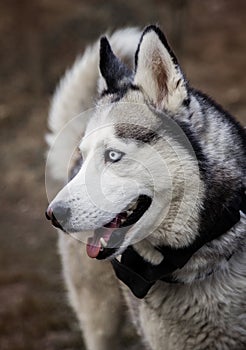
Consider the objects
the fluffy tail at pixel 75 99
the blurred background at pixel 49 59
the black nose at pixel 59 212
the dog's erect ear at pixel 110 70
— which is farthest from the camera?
the blurred background at pixel 49 59

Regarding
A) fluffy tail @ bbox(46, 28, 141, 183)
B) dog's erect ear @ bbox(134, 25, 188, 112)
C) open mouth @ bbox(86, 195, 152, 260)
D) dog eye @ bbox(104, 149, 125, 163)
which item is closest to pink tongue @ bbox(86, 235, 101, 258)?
open mouth @ bbox(86, 195, 152, 260)

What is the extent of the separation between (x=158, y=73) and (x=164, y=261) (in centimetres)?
68

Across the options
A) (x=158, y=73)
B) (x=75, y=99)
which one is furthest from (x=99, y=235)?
(x=75, y=99)

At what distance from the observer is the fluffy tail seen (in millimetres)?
3688

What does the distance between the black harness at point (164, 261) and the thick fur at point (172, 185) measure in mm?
28

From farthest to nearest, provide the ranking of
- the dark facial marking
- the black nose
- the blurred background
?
the blurred background
the dark facial marking
the black nose

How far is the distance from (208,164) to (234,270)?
1.51 feet

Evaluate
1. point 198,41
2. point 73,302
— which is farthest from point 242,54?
point 73,302

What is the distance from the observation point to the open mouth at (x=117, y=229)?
282 centimetres

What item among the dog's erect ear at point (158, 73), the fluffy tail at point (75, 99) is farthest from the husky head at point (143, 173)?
the fluffy tail at point (75, 99)

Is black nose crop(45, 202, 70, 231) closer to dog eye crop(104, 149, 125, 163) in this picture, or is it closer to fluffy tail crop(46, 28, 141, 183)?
dog eye crop(104, 149, 125, 163)

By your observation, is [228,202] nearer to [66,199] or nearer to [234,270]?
[234,270]

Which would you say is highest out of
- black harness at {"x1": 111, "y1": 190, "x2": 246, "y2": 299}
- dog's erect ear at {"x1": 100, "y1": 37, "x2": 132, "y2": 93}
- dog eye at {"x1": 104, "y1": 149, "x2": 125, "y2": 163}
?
dog's erect ear at {"x1": 100, "y1": 37, "x2": 132, "y2": 93}

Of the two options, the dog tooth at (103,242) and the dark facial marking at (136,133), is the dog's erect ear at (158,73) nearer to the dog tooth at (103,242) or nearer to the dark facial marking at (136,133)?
the dark facial marking at (136,133)
